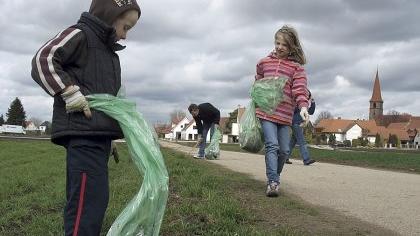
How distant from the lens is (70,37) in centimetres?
368

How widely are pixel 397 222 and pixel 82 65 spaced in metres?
3.48

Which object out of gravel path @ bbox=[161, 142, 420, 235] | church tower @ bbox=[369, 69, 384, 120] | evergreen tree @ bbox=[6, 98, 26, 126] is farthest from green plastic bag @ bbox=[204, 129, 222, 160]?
church tower @ bbox=[369, 69, 384, 120]

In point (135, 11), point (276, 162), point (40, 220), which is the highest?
point (135, 11)

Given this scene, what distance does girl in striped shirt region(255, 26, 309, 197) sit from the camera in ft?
23.1

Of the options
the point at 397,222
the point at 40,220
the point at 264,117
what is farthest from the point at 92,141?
the point at 264,117

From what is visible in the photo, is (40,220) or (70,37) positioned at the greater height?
(70,37)

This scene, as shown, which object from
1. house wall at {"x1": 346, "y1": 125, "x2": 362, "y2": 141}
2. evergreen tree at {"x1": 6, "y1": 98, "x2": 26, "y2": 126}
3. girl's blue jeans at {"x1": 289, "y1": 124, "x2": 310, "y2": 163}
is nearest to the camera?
girl's blue jeans at {"x1": 289, "y1": 124, "x2": 310, "y2": 163}

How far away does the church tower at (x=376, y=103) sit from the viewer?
167m

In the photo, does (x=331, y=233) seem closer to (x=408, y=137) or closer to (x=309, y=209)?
(x=309, y=209)

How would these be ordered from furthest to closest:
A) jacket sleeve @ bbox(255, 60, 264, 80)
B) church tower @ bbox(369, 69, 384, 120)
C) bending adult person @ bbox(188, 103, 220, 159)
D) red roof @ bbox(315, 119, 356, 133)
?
1. church tower @ bbox(369, 69, 384, 120)
2. red roof @ bbox(315, 119, 356, 133)
3. bending adult person @ bbox(188, 103, 220, 159)
4. jacket sleeve @ bbox(255, 60, 264, 80)

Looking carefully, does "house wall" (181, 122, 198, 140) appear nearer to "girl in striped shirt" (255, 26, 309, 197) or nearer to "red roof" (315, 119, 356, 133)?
"red roof" (315, 119, 356, 133)

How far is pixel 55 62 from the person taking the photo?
3580mm

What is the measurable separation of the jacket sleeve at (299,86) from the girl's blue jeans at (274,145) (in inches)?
17.4

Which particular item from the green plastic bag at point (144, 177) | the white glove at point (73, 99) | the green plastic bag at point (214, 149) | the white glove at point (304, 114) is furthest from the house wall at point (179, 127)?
the white glove at point (73, 99)
